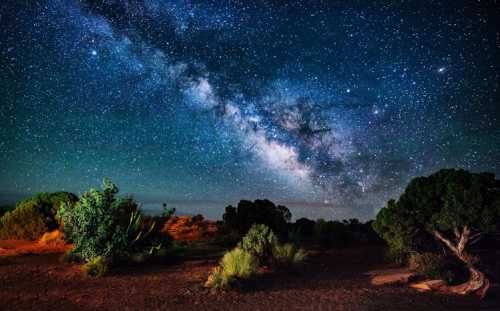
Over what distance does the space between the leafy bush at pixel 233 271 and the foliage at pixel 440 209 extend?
13.8ft

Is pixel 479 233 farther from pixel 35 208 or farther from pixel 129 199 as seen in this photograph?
pixel 35 208

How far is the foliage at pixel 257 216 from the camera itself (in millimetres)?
20703

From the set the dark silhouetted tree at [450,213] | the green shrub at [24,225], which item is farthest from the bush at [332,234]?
the green shrub at [24,225]

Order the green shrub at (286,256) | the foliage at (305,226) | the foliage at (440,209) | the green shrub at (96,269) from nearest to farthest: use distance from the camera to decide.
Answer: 1. the foliage at (440,209)
2. the green shrub at (96,269)
3. the green shrub at (286,256)
4. the foliage at (305,226)

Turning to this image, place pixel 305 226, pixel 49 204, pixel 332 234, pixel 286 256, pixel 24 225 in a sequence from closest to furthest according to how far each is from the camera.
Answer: pixel 286 256, pixel 332 234, pixel 24 225, pixel 49 204, pixel 305 226

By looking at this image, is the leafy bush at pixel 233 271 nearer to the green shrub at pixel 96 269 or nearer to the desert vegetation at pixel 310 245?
the desert vegetation at pixel 310 245

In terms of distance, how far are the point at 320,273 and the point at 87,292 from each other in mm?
6988

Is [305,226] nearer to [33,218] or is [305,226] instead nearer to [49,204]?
[49,204]

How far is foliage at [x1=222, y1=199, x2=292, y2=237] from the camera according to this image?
2070cm

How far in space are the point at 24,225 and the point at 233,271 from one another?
17221 mm

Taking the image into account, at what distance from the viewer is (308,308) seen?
822 centimetres

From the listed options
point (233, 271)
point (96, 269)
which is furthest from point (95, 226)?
point (233, 271)

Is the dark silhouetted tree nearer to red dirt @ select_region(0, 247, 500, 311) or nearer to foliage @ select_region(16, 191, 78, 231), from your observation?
red dirt @ select_region(0, 247, 500, 311)

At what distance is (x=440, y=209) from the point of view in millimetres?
10109
